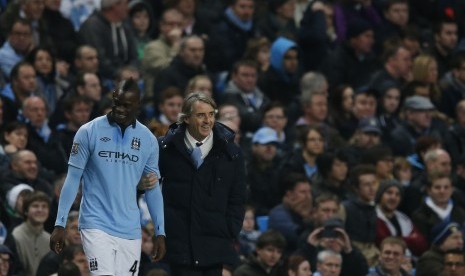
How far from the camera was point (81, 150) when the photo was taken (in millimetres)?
10305

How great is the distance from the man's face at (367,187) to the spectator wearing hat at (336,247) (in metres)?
1.27

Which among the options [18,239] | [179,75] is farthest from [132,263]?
[179,75]

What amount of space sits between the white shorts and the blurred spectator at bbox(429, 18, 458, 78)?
11549mm

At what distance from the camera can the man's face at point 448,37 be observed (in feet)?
70.0

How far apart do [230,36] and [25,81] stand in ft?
13.0

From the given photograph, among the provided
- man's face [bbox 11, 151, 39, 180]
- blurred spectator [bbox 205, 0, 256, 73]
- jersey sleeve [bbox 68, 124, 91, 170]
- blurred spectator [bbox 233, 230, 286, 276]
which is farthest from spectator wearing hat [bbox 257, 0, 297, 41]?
jersey sleeve [bbox 68, 124, 91, 170]

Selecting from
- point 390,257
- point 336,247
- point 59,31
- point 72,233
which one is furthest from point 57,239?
point 59,31

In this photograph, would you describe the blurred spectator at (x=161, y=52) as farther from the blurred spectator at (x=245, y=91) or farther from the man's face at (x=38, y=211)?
the man's face at (x=38, y=211)

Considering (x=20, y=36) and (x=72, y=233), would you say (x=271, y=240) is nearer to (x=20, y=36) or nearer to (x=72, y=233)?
(x=72, y=233)

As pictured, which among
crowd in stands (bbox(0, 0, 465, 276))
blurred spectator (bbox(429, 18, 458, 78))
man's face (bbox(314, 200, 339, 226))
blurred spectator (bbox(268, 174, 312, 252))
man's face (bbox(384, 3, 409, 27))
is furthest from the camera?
man's face (bbox(384, 3, 409, 27))

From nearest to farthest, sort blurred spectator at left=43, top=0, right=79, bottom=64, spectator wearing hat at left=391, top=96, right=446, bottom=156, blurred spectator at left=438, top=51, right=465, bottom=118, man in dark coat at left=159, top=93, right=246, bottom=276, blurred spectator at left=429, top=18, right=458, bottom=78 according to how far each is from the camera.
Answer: man in dark coat at left=159, top=93, right=246, bottom=276
blurred spectator at left=43, top=0, right=79, bottom=64
spectator wearing hat at left=391, top=96, right=446, bottom=156
blurred spectator at left=438, top=51, right=465, bottom=118
blurred spectator at left=429, top=18, right=458, bottom=78

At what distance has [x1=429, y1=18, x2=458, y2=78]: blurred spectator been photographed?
21.3 metres

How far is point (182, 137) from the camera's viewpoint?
10938 millimetres

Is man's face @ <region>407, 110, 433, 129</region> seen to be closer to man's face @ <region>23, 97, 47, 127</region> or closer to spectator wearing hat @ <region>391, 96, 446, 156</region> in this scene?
spectator wearing hat @ <region>391, 96, 446, 156</region>
